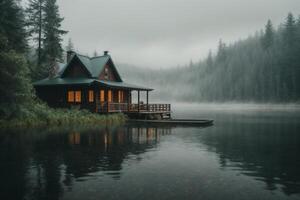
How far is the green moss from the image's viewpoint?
26344mm

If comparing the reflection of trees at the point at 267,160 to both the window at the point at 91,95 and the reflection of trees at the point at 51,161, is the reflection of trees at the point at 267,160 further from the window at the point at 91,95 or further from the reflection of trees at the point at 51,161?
the window at the point at 91,95

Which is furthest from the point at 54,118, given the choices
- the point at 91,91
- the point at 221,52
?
the point at 221,52

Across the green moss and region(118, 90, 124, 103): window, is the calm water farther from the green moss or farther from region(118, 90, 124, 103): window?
region(118, 90, 124, 103): window

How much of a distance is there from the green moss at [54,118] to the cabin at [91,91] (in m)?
2.04

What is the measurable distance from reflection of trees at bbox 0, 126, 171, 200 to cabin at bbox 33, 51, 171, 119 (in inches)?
639

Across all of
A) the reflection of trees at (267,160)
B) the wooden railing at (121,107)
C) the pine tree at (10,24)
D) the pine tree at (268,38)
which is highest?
the pine tree at (268,38)

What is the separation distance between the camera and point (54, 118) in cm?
2928

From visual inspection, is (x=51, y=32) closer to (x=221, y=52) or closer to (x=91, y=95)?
(x=91, y=95)

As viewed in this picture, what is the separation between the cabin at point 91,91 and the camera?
3631 centimetres

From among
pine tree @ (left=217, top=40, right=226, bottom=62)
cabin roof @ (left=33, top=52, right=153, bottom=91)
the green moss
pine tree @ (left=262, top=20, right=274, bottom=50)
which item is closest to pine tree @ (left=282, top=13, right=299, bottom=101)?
pine tree @ (left=262, top=20, right=274, bottom=50)

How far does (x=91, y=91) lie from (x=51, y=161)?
26.2 m

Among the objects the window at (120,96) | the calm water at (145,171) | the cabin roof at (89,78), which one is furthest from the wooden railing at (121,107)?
the calm water at (145,171)

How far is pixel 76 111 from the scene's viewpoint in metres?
33.1

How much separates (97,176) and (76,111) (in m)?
23.8
